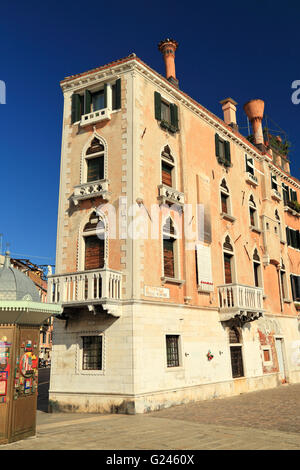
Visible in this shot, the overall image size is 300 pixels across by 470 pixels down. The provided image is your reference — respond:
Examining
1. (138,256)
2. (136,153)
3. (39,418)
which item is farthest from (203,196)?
(39,418)

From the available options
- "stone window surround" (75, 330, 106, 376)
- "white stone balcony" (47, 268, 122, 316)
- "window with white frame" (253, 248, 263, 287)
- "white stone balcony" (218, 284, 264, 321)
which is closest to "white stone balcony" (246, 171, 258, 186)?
"window with white frame" (253, 248, 263, 287)

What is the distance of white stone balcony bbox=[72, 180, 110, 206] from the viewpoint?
55.4ft

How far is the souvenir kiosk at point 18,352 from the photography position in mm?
9281

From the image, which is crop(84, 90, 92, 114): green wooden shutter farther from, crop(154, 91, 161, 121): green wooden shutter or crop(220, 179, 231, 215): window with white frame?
crop(220, 179, 231, 215): window with white frame

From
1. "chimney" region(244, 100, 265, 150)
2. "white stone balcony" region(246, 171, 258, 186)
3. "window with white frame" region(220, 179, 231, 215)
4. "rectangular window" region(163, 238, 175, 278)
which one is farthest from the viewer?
"chimney" region(244, 100, 265, 150)

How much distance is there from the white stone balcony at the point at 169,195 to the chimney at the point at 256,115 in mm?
12526

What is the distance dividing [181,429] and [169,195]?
1001 centimetres

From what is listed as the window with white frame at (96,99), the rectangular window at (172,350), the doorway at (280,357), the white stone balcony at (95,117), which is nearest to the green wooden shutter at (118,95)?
the window with white frame at (96,99)

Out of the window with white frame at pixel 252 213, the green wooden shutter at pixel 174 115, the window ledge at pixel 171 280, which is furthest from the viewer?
the window with white frame at pixel 252 213

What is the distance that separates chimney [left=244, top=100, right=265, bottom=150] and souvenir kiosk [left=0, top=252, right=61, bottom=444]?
22.9 meters

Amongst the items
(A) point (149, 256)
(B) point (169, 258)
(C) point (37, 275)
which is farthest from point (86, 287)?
(C) point (37, 275)

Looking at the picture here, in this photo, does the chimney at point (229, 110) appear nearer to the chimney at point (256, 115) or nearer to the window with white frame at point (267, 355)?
the chimney at point (256, 115)

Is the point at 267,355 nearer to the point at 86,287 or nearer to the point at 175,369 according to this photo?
the point at 175,369

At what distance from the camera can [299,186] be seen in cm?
3425
